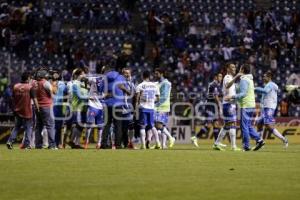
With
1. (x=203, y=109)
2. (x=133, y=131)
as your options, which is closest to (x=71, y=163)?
(x=133, y=131)

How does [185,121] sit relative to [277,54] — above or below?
below

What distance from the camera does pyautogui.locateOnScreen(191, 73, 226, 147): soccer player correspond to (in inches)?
1103

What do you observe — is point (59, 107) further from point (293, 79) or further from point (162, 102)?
point (293, 79)

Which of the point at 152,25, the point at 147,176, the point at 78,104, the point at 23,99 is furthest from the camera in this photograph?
the point at 152,25

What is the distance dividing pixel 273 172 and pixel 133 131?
1139cm

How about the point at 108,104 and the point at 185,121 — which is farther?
the point at 185,121

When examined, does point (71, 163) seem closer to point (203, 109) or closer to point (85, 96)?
point (85, 96)

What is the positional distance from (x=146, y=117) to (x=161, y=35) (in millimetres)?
17424

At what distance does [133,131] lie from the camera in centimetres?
2773

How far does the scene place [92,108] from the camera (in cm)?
2548

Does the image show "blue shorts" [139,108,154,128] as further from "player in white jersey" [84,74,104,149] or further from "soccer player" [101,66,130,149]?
"player in white jersey" [84,74,104,149]

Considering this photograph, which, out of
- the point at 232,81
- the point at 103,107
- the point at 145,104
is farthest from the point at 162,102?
the point at 232,81

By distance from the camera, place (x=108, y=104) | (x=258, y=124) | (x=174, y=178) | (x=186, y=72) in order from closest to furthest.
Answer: (x=174, y=178) → (x=108, y=104) → (x=258, y=124) → (x=186, y=72)

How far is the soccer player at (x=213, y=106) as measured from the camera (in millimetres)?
28016
